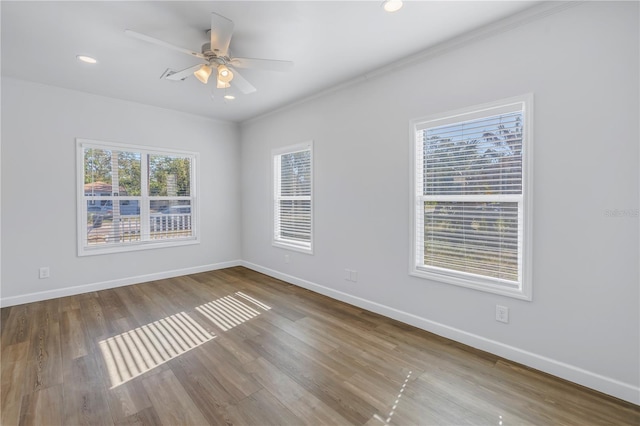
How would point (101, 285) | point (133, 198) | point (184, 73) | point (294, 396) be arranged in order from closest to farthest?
point (294, 396) → point (184, 73) → point (101, 285) → point (133, 198)

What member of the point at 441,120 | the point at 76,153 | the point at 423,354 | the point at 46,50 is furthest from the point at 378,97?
the point at 76,153

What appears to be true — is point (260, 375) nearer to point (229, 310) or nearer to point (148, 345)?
point (148, 345)

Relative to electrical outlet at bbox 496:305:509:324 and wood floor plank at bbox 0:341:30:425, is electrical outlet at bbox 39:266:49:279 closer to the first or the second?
wood floor plank at bbox 0:341:30:425

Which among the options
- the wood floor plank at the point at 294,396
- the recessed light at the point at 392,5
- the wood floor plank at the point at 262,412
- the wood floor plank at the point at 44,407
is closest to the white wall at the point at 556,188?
the recessed light at the point at 392,5

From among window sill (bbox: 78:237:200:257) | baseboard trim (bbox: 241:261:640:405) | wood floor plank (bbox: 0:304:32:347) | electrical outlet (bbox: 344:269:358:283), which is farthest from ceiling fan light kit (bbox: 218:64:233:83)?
window sill (bbox: 78:237:200:257)

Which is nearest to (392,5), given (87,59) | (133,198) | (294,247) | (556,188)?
(556,188)

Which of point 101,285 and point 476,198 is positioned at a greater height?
point 476,198

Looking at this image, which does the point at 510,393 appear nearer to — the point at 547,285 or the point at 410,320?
the point at 547,285

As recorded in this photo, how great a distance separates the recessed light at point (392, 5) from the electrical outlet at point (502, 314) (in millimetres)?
2475

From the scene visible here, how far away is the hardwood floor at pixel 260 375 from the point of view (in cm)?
174

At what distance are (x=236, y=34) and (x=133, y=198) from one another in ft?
10.3

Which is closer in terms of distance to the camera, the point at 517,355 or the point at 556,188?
the point at 556,188

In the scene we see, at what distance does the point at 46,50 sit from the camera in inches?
108

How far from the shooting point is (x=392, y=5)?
208 centimetres
